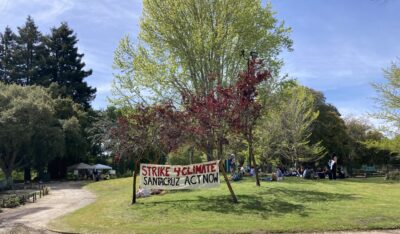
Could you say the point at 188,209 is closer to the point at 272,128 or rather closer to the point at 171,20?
the point at 171,20

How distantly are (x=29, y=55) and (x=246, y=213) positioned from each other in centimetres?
7454

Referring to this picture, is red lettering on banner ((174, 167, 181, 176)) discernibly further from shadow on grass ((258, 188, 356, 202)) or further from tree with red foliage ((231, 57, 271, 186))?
shadow on grass ((258, 188, 356, 202))

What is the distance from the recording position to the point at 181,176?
1873 cm

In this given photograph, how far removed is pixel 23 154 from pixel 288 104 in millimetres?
33743

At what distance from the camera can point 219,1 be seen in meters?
26.4

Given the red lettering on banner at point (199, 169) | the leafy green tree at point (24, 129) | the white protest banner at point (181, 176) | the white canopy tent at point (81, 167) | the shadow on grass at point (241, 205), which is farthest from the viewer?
the white canopy tent at point (81, 167)

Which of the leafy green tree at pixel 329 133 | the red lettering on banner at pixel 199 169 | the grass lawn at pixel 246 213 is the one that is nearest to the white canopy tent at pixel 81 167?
the leafy green tree at pixel 329 133

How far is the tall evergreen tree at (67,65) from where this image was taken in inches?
2980

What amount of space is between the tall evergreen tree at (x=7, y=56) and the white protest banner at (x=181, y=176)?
67731mm

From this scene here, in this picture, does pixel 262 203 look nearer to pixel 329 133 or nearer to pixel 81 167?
pixel 329 133

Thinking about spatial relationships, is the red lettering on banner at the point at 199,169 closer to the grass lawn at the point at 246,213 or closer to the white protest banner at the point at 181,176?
the white protest banner at the point at 181,176

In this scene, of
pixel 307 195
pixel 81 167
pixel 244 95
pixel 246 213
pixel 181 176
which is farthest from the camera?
pixel 81 167

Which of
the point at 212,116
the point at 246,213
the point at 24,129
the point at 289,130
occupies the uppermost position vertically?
the point at 24,129

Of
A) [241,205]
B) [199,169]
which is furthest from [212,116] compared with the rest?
[241,205]
